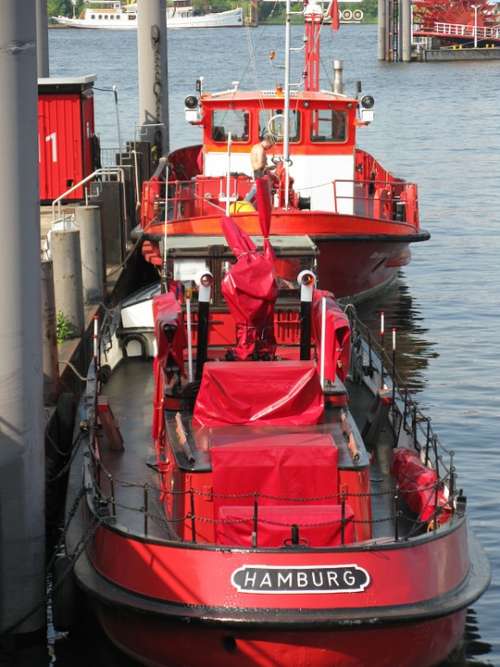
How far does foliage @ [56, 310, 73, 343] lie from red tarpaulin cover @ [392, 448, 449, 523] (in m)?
5.43

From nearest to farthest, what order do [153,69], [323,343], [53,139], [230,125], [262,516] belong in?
[262,516]
[323,343]
[230,125]
[53,139]
[153,69]

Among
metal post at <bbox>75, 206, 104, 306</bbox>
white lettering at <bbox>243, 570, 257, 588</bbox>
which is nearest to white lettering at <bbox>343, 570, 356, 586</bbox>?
white lettering at <bbox>243, 570, 257, 588</bbox>

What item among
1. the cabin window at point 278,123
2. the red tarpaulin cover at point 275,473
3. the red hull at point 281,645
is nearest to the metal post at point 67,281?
the red tarpaulin cover at point 275,473

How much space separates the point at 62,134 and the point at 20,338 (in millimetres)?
17640

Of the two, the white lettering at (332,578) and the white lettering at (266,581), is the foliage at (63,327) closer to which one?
the white lettering at (266,581)

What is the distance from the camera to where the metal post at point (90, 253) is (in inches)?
795

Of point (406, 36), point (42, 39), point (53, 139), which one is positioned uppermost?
point (406, 36)

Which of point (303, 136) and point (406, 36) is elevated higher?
point (406, 36)

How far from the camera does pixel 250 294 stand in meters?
12.8

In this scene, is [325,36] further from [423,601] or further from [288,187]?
[423,601]

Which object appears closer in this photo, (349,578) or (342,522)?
(349,578)

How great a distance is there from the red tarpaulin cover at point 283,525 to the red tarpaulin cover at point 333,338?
243 centimetres

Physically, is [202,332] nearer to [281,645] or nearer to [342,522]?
[342,522]

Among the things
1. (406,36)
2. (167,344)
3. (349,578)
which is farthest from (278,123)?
(406,36)
